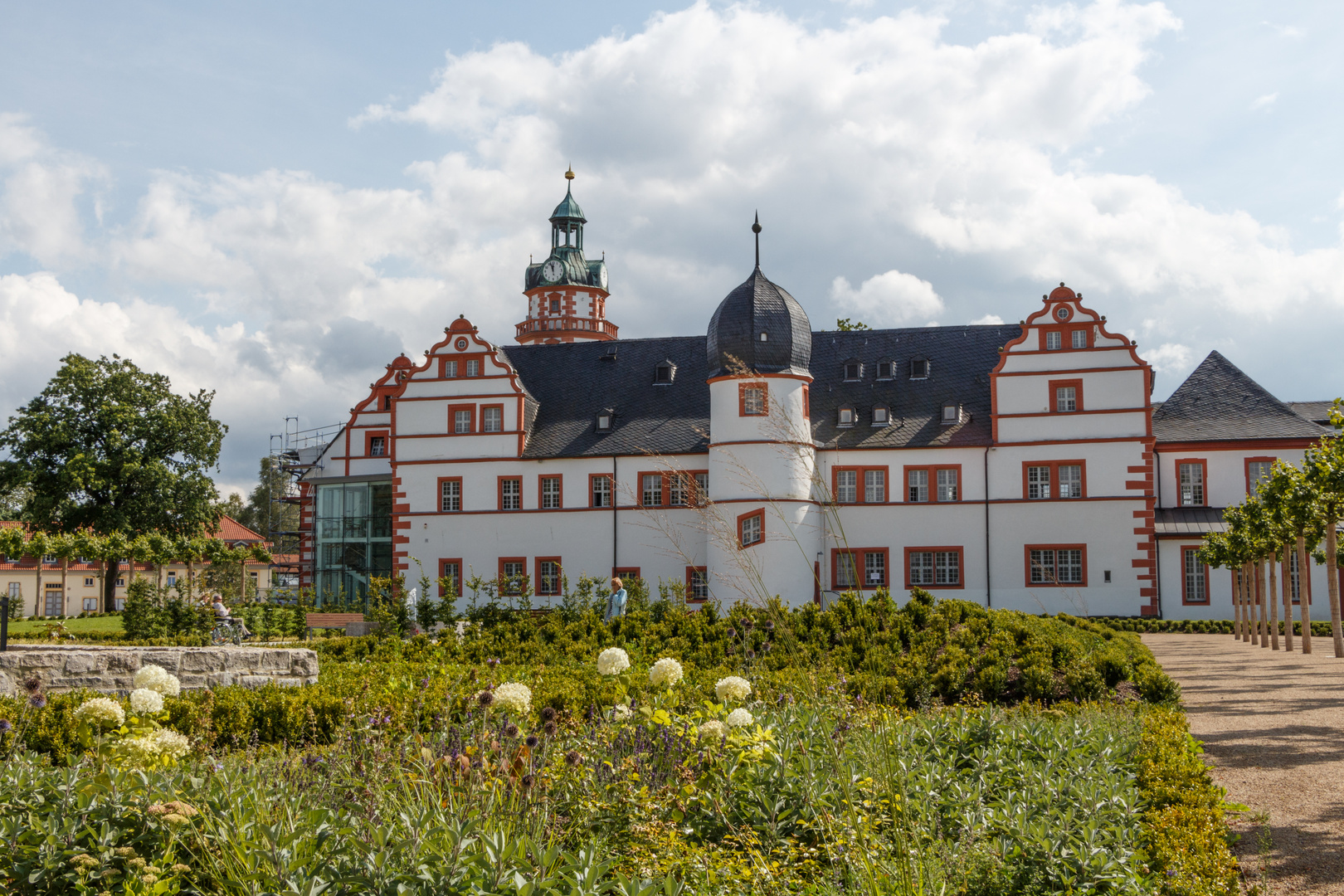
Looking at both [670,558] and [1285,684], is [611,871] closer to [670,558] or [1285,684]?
[1285,684]

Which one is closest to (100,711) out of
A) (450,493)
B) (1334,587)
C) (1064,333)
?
(1334,587)

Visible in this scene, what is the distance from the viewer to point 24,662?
1030 cm

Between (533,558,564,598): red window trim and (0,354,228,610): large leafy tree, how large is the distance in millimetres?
17265

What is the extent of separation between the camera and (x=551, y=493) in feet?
107

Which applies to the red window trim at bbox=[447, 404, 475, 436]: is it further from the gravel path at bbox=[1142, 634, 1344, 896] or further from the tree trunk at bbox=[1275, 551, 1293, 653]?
the tree trunk at bbox=[1275, 551, 1293, 653]

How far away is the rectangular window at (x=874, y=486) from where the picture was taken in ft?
102

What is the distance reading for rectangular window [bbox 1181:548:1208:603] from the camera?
1174 inches

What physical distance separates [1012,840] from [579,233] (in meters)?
64.0

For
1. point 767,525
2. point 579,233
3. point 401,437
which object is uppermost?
point 579,233

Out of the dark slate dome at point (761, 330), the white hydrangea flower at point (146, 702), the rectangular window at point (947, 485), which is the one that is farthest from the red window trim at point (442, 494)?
the white hydrangea flower at point (146, 702)

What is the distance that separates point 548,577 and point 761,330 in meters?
9.86

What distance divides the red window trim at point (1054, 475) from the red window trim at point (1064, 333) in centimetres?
326

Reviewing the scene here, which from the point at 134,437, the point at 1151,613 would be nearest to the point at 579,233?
the point at 134,437

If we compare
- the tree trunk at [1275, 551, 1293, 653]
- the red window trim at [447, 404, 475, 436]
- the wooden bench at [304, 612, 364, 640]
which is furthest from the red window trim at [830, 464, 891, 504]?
the wooden bench at [304, 612, 364, 640]
